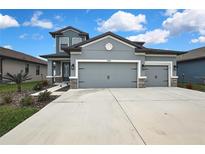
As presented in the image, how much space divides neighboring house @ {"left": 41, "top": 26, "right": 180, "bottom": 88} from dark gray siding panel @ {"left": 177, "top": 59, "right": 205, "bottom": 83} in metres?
4.94

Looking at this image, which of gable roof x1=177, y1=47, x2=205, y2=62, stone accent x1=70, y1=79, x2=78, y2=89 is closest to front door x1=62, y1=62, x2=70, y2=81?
stone accent x1=70, y1=79, x2=78, y2=89

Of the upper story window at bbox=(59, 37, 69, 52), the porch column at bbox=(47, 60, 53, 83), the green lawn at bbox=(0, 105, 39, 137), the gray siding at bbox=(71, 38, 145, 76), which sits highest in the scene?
the upper story window at bbox=(59, 37, 69, 52)

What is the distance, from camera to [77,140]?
3.28m

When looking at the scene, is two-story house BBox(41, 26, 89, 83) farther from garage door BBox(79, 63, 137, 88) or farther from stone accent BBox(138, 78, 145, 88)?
stone accent BBox(138, 78, 145, 88)

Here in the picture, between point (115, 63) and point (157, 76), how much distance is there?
3967 millimetres

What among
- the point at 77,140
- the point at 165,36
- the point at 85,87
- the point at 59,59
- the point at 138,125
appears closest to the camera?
the point at 77,140

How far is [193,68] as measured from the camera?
17.7m

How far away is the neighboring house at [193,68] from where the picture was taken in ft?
53.8

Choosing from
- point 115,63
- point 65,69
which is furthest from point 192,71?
point 65,69

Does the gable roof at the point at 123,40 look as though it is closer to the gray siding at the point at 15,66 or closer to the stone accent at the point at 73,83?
the stone accent at the point at 73,83

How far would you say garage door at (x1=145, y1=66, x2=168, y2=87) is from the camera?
1351 cm
